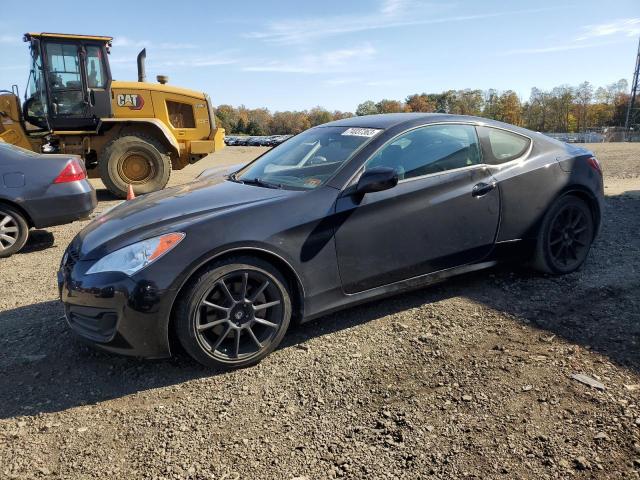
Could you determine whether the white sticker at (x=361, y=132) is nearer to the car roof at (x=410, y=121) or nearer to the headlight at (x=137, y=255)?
the car roof at (x=410, y=121)

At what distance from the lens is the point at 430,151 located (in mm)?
3855

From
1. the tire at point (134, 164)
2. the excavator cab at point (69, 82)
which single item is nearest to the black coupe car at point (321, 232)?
the tire at point (134, 164)

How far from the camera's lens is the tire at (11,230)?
5816mm

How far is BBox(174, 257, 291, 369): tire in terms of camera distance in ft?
9.70

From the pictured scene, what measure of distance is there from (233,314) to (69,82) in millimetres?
8669

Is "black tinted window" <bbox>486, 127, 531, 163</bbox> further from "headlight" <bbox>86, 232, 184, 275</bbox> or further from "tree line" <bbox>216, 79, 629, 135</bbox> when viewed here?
"tree line" <bbox>216, 79, 629, 135</bbox>

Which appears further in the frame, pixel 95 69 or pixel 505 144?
pixel 95 69

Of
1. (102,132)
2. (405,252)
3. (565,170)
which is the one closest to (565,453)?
(405,252)

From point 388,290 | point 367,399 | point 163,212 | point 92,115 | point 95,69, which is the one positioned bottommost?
point 367,399

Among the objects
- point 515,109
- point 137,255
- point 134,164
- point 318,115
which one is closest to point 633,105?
point 515,109

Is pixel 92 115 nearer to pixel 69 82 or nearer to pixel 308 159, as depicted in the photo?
pixel 69 82

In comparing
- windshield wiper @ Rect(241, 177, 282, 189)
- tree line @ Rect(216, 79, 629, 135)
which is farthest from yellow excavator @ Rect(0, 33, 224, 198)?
tree line @ Rect(216, 79, 629, 135)

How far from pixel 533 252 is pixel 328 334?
201 centimetres

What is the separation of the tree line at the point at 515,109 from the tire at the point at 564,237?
3708 inches
